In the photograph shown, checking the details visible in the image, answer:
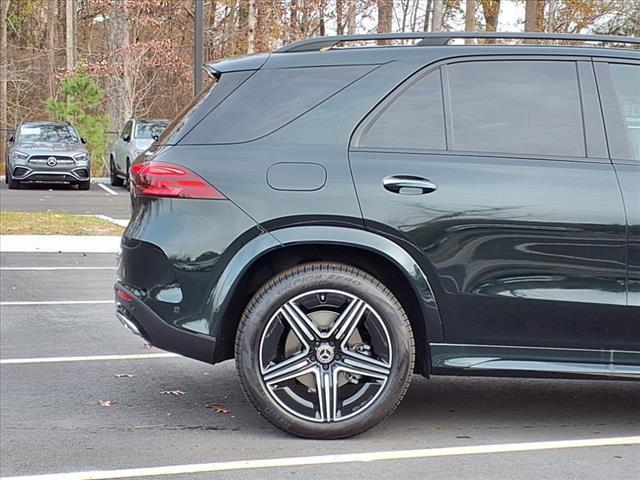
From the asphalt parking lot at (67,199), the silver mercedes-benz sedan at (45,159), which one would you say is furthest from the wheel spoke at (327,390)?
the silver mercedes-benz sedan at (45,159)

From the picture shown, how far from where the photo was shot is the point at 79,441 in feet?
15.3

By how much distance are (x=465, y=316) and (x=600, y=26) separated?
26.9 metres

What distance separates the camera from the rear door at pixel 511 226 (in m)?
4.53

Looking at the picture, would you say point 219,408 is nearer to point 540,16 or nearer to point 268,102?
point 268,102

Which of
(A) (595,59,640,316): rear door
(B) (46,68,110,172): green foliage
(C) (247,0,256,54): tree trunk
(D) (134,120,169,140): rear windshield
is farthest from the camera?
(C) (247,0,256,54): tree trunk

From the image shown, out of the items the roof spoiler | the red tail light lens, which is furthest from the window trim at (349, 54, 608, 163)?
the red tail light lens

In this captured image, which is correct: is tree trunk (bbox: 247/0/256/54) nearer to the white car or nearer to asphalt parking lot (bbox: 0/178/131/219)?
the white car

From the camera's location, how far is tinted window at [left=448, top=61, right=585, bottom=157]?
4688 mm

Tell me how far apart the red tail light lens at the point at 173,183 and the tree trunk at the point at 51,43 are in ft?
99.6

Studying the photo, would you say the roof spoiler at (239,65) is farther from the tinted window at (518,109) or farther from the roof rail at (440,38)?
the tinted window at (518,109)

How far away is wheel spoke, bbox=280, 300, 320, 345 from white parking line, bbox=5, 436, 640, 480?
583 millimetres

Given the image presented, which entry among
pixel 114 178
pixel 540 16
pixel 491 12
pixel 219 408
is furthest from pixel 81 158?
pixel 491 12

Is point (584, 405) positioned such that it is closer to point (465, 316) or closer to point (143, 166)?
point (465, 316)

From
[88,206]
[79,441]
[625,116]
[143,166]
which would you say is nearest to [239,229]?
[143,166]
